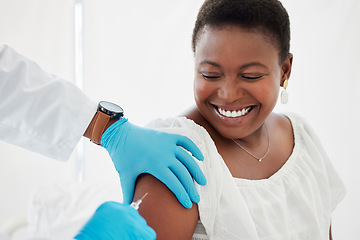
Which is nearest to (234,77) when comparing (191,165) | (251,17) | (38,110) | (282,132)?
(251,17)

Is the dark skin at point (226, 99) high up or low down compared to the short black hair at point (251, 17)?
down

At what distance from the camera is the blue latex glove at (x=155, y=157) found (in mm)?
990

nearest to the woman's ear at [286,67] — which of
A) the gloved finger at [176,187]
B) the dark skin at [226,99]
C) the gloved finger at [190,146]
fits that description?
the dark skin at [226,99]

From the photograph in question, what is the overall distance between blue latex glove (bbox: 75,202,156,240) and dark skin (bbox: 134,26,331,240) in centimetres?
11

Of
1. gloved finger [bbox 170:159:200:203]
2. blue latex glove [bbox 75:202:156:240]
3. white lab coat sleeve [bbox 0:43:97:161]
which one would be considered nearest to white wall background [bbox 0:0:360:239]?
white lab coat sleeve [bbox 0:43:97:161]

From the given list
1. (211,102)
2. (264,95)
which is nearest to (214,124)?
(211,102)

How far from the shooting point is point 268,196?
1.15m

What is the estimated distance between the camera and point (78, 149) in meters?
2.79

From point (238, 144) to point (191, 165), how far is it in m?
0.29

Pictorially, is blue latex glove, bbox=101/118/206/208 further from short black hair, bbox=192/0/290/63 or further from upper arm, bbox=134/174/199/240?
short black hair, bbox=192/0/290/63

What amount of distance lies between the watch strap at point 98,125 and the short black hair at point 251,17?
0.43 meters

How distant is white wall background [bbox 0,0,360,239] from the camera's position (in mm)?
2346

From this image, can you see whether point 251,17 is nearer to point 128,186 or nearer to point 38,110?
point 128,186

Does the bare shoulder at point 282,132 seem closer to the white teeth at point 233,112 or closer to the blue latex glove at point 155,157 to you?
the white teeth at point 233,112
